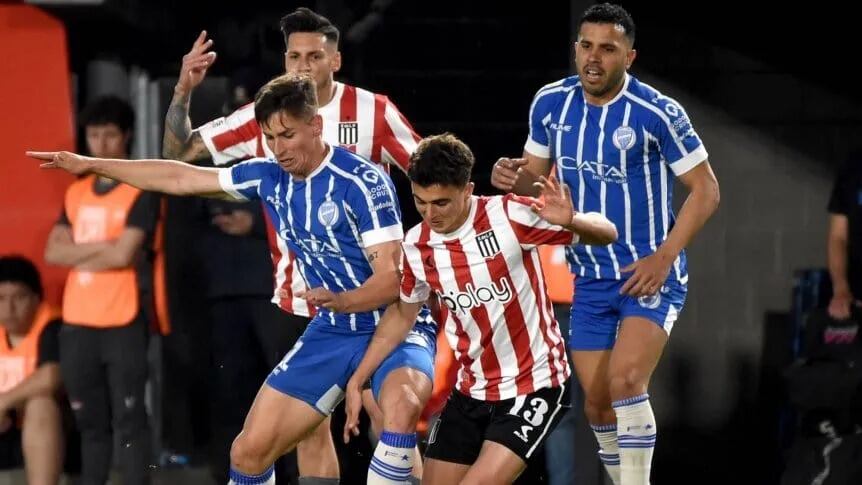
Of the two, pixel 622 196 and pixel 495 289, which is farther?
pixel 622 196

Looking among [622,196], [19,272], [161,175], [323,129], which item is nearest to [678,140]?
[622,196]

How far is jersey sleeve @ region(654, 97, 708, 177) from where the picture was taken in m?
4.91

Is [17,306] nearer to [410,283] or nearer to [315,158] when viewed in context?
[315,158]

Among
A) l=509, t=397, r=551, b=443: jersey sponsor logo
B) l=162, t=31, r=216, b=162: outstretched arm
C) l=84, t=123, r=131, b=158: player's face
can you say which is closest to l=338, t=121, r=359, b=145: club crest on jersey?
l=162, t=31, r=216, b=162: outstretched arm

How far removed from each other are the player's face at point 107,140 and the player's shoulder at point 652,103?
261cm

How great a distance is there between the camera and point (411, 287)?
186 inches

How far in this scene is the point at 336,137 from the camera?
18.0 feet

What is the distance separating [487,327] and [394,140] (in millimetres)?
Answer: 1112

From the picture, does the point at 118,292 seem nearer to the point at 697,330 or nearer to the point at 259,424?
the point at 259,424

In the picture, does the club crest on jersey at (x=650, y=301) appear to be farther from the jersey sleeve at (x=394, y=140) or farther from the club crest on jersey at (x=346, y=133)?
the club crest on jersey at (x=346, y=133)

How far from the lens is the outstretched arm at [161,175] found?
4.84m

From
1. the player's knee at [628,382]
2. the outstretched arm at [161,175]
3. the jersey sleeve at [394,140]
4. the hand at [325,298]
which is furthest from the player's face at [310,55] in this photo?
the player's knee at [628,382]

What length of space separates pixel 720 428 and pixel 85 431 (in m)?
2.86

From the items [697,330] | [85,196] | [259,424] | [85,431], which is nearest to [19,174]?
[85,196]
